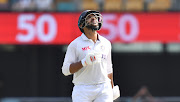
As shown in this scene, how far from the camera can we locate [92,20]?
18.4 feet

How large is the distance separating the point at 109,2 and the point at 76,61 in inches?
356

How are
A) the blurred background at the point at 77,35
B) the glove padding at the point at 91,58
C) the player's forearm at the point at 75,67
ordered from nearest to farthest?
the glove padding at the point at 91,58 < the player's forearm at the point at 75,67 < the blurred background at the point at 77,35

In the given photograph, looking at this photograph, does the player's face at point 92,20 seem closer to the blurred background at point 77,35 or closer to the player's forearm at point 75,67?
the player's forearm at point 75,67

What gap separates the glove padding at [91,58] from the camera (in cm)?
529

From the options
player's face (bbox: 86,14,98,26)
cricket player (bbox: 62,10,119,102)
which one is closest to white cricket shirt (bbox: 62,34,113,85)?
cricket player (bbox: 62,10,119,102)

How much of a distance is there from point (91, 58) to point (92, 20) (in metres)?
0.53

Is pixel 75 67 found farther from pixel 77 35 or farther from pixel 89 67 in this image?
pixel 77 35

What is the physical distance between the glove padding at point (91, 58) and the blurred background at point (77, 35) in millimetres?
7720

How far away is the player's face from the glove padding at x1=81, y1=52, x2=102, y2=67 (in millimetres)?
403

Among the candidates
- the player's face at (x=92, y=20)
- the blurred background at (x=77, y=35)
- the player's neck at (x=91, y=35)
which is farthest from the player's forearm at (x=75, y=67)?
the blurred background at (x=77, y=35)

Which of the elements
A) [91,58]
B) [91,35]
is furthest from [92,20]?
[91,58]

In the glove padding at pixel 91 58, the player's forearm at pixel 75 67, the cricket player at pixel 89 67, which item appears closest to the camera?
the glove padding at pixel 91 58

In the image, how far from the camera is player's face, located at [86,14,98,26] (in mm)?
5579

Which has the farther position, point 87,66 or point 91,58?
point 87,66
